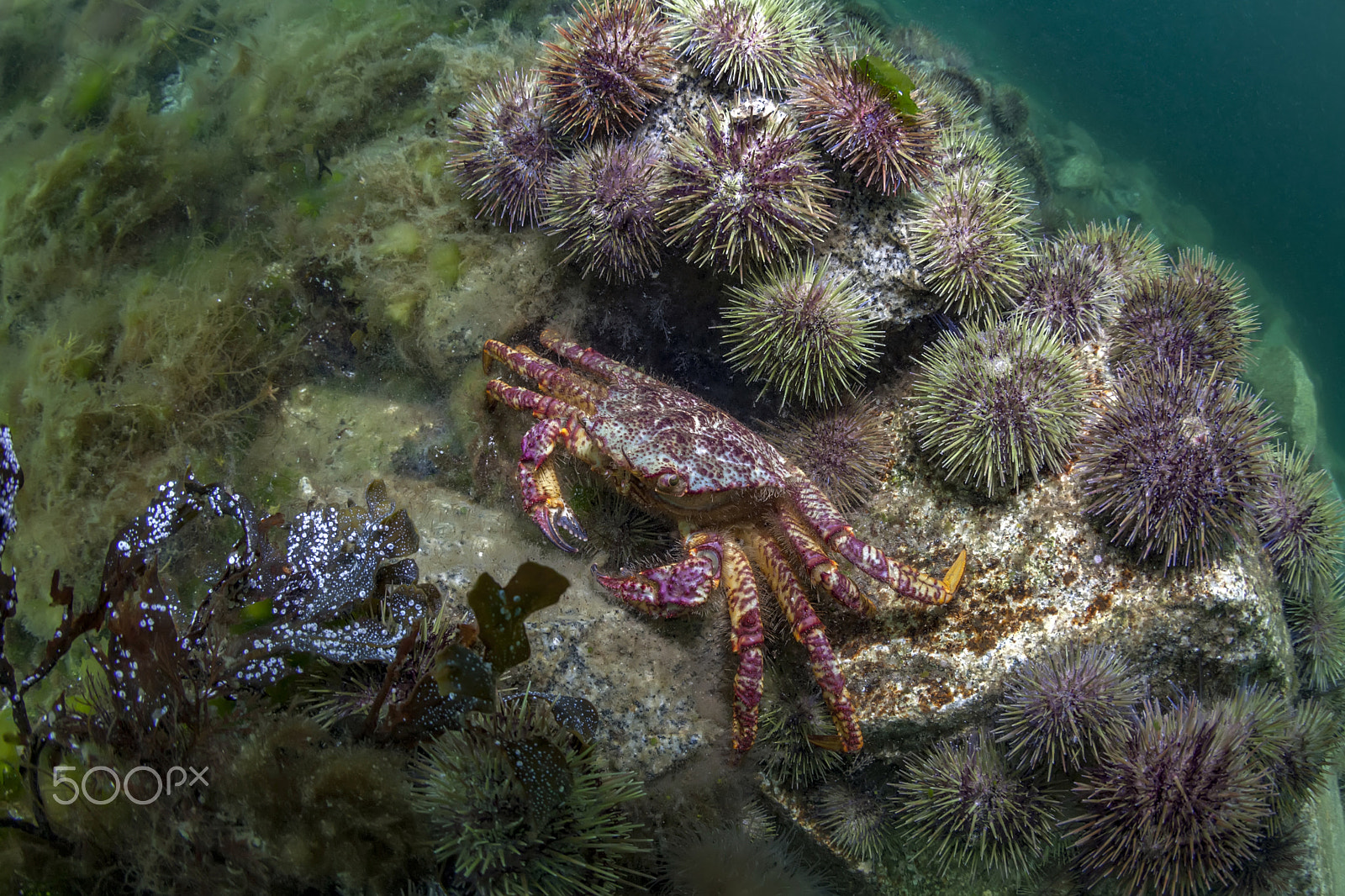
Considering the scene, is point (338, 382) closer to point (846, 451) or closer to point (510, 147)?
point (510, 147)

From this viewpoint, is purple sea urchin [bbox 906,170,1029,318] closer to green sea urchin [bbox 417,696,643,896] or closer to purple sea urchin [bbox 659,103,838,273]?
purple sea urchin [bbox 659,103,838,273]

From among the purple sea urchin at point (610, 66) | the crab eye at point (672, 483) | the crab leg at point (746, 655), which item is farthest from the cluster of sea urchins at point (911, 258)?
the crab leg at point (746, 655)

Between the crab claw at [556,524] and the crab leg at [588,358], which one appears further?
the crab leg at [588,358]

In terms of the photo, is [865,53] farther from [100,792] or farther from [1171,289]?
[100,792]

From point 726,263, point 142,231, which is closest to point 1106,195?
point 726,263

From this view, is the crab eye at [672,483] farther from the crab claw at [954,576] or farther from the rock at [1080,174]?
the rock at [1080,174]
